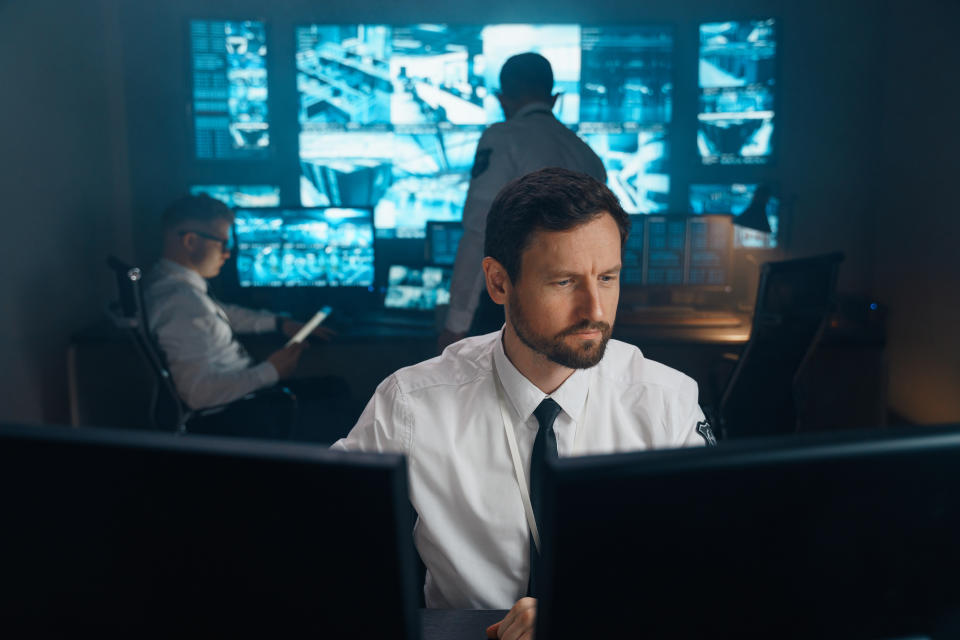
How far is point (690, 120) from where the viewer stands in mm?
3742

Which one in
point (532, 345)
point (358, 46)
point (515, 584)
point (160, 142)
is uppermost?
point (358, 46)

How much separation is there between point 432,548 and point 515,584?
13cm

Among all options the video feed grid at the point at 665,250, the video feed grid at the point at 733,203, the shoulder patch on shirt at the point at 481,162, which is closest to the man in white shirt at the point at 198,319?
the shoulder patch on shirt at the point at 481,162

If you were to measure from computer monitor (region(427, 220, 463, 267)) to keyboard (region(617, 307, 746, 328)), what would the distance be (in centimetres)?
80

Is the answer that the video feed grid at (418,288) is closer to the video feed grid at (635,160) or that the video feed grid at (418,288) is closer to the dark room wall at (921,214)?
the video feed grid at (635,160)

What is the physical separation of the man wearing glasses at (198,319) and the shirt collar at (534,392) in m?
1.51

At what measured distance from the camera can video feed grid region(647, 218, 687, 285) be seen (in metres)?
3.31

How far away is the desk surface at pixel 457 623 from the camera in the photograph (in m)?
0.91

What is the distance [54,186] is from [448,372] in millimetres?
2487

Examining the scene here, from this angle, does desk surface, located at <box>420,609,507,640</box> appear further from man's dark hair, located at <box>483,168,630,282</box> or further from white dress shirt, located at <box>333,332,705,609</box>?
man's dark hair, located at <box>483,168,630,282</box>

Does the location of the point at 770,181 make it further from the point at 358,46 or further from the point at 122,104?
the point at 122,104

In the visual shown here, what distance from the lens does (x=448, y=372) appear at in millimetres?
1215

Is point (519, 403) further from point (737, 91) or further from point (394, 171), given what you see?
point (737, 91)

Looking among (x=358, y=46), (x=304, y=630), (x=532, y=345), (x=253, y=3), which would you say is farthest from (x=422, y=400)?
(x=253, y=3)
